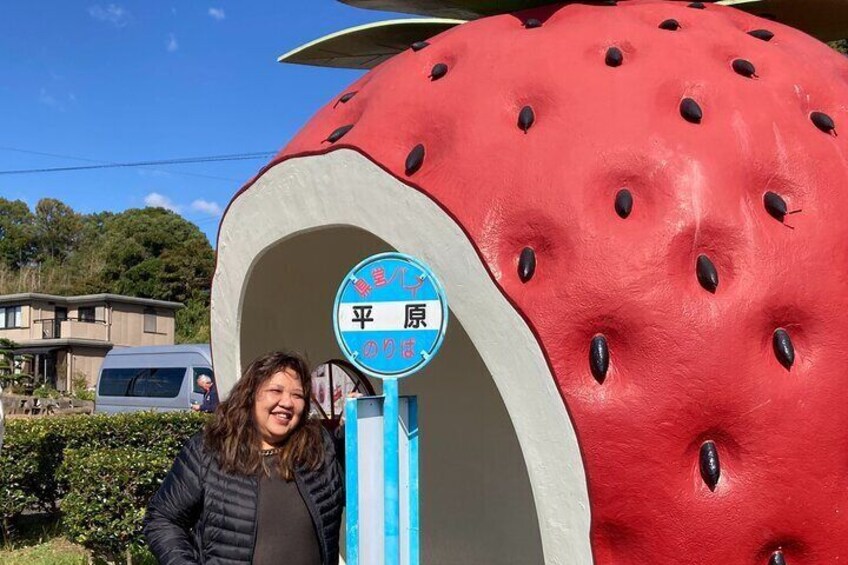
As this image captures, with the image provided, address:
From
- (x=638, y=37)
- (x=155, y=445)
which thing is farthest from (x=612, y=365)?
(x=155, y=445)

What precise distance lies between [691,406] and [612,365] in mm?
299

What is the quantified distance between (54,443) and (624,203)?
6.75m

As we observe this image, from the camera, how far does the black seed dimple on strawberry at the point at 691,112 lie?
3361mm

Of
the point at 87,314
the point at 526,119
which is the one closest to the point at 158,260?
the point at 87,314

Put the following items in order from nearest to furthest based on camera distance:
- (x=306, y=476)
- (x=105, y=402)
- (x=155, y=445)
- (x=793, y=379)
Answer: (x=306, y=476)
(x=793, y=379)
(x=155, y=445)
(x=105, y=402)

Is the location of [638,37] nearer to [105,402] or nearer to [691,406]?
[691,406]

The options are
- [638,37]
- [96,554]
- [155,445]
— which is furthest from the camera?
[155,445]

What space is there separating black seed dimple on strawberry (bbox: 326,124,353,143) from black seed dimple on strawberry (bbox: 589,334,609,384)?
1637 millimetres

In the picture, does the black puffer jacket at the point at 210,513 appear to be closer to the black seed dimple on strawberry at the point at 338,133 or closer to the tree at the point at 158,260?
the black seed dimple on strawberry at the point at 338,133

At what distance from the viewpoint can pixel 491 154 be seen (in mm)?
3459

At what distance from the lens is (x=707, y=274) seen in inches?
121

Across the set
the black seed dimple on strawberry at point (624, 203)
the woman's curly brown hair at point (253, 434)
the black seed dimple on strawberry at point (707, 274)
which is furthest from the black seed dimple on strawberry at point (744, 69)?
the woman's curly brown hair at point (253, 434)

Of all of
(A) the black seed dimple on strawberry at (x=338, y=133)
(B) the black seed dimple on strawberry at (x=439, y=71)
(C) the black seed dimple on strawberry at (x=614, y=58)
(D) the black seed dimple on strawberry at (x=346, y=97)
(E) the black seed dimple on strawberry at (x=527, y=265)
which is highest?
(D) the black seed dimple on strawberry at (x=346, y=97)

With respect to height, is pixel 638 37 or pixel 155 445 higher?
pixel 638 37
